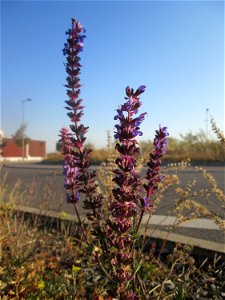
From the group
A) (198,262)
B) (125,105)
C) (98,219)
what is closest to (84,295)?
(98,219)

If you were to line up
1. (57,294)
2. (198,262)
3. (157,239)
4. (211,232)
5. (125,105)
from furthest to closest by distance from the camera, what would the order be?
(211,232) < (157,239) < (198,262) < (57,294) < (125,105)

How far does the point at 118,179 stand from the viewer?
174cm

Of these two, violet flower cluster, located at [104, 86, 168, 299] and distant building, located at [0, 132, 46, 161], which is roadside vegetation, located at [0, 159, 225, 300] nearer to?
violet flower cluster, located at [104, 86, 168, 299]

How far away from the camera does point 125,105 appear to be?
1.74 meters

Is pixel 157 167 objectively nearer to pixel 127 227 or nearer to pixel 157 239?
pixel 127 227

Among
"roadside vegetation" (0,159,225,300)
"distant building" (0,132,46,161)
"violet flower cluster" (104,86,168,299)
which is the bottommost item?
"roadside vegetation" (0,159,225,300)

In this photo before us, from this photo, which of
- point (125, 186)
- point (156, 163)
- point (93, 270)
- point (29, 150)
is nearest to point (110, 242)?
point (125, 186)

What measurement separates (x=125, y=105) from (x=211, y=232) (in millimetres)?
2969

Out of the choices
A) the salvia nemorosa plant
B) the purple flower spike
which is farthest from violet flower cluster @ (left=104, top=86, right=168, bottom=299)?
the purple flower spike

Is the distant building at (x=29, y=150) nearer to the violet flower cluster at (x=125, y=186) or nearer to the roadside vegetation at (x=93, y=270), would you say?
the roadside vegetation at (x=93, y=270)

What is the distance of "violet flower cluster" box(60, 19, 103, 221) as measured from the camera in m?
2.14

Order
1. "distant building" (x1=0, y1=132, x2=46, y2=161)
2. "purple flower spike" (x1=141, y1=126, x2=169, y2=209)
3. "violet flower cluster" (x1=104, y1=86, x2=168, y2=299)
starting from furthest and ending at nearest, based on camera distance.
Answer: "distant building" (x1=0, y1=132, x2=46, y2=161)
"purple flower spike" (x1=141, y1=126, x2=169, y2=209)
"violet flower cluster" (x1=104, y1=86, x2=168, y2=299)

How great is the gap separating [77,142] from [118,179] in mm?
494

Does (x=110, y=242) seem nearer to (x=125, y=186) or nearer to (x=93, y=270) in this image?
(x=125, y=186)
